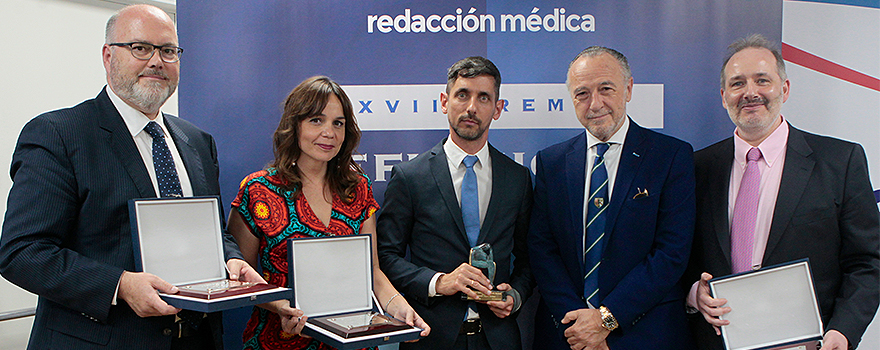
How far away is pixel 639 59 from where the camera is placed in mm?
3510

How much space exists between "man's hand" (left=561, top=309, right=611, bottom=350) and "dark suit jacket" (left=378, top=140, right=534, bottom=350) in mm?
338

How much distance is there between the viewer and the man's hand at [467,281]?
2590 millimetres

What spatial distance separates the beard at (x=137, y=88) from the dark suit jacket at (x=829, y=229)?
2698 millimetres

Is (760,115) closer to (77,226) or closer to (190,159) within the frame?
(190,159)

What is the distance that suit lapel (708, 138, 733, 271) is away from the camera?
2678 millimetres

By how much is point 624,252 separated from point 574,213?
306 millimetres

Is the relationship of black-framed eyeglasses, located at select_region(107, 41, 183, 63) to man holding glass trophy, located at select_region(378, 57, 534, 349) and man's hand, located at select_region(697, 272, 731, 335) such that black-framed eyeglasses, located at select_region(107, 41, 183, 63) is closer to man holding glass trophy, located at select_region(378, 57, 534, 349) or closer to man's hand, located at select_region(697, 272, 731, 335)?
man holding glass trophy, located at select_region(378, 57, 534, 349)

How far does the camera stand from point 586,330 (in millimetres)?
2570

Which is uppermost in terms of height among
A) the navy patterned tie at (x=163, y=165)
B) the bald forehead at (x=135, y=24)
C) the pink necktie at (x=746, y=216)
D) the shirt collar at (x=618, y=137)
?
the bald forehead at (x=135, y=24)

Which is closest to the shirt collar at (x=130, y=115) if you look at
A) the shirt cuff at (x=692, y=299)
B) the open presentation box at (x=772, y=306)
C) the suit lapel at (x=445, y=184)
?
the suit lapel at (x=445, y=184)

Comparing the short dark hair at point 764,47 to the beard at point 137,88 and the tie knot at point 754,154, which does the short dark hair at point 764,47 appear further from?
the beard at point 137,88

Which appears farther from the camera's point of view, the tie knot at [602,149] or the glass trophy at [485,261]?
the tie knot at [602,149]

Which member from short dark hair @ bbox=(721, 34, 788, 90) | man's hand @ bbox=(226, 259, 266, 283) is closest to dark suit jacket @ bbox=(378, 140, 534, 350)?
man's hand @ bbox=(226, 259, 266, 283)

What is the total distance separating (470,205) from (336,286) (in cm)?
82
